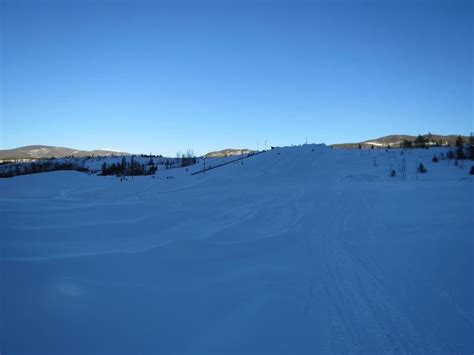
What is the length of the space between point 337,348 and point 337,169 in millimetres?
20027

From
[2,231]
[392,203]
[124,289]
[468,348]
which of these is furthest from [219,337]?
[392,203]

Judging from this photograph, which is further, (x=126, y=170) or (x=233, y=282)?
(x=126, y=170)

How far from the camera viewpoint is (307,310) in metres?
3.22

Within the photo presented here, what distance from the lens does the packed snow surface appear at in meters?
2.61

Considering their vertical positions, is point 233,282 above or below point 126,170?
below

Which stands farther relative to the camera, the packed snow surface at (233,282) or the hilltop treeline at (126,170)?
the hilltop treeline at (126,170)

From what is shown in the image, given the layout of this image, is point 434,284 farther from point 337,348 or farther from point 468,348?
point 337,348

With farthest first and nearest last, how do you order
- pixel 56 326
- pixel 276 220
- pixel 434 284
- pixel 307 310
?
pixel 276 220
pixel 434 284
pixel 307 310
pixel 56 326

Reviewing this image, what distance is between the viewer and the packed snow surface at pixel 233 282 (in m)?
2.61

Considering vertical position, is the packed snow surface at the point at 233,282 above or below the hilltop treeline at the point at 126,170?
below

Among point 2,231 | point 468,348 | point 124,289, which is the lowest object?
point 468,348

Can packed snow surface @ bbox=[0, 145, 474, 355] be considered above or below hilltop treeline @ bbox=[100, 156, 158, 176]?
below

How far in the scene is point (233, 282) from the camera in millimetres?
3838

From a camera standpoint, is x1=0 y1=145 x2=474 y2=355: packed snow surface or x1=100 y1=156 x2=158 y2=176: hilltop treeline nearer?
x1=0 y1=145 x2=474 y2=355: packed snow surface
